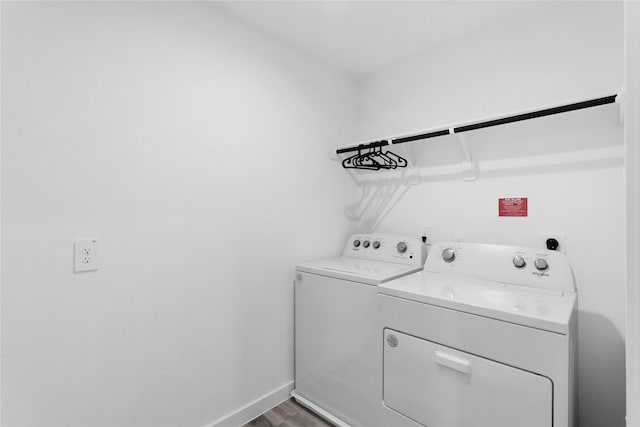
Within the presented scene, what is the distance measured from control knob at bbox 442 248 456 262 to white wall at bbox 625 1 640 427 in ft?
4.02

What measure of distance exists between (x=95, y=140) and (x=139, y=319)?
79 centimetres

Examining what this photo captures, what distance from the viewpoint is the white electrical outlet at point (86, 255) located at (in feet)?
3.83

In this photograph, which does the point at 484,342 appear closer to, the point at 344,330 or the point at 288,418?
the point at 344,330

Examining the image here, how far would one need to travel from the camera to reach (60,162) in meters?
1.14

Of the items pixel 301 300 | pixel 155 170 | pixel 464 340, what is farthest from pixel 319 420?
pixel 155 170

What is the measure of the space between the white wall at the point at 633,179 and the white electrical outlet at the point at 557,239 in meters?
1.29

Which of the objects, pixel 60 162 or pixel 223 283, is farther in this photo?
pixel 223 283

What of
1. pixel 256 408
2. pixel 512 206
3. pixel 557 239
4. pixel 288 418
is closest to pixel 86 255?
pixel 256 408

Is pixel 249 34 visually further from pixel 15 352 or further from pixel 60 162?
pixel 15 352

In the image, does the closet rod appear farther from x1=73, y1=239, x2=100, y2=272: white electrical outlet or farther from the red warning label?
x1=73, y1=239, x2=100, y2=272: white electrical outlet

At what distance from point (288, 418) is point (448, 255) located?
1.33 metres

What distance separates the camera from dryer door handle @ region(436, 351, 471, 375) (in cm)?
115

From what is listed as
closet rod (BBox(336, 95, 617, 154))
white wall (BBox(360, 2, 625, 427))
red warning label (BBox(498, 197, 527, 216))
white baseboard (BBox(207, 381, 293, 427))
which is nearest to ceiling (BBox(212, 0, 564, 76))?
white wall (BBox(360, 2, 625, 427))

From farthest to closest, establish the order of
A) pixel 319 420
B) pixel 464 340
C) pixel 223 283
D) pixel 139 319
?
pixel 319 420 < pixel 223 283 < pixel 139 319 < pixel 464 340
